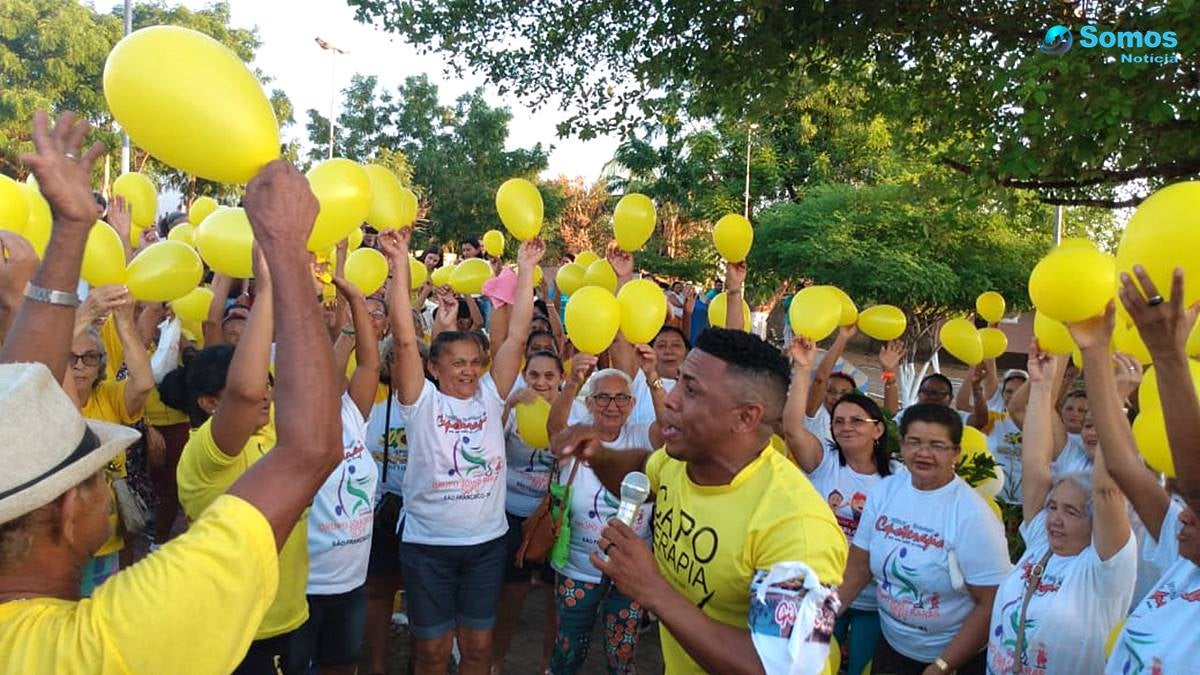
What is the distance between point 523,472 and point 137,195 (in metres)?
3.36

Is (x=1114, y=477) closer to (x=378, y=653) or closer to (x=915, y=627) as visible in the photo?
(x=915, y=627)

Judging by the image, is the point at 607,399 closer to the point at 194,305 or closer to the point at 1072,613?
the point at 1072,613

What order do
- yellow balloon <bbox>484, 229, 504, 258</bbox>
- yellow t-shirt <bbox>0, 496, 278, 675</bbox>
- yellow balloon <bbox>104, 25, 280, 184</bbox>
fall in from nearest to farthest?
yellow t-shirt <bbox>0, 496, 278, 675</bbox> → yellow balloon <bbox>104, 25, 280, 184</bbox> → yellow balloon <bbox>484, 229, 504, 258</bbox>

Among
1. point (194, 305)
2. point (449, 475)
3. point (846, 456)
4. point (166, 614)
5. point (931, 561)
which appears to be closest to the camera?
point (166, 614)

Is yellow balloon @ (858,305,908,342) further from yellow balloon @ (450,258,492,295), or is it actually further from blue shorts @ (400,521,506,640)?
blue shorts @ (400,521,506,640)

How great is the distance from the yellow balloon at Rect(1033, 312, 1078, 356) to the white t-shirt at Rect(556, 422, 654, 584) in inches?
76.5

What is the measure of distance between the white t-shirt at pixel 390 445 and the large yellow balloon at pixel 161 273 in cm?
124

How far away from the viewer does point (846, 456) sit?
436 centimetres

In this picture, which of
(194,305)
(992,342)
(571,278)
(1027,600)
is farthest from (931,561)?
(194,305)

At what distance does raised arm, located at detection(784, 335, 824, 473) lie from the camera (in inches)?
169

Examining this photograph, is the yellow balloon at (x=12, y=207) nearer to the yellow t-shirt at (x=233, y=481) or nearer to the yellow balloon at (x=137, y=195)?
the yellow t-shirt at (x=233, y=481)

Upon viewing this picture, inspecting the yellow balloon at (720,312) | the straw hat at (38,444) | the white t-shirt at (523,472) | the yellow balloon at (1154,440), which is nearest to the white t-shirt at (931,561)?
the yellow balloon at (1154,440)

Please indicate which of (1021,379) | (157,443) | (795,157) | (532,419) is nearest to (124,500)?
(157,443)

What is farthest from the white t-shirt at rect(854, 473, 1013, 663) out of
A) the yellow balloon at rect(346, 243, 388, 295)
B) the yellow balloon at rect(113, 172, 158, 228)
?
the yellow balloon at rect(113, 172, 158, 228)
